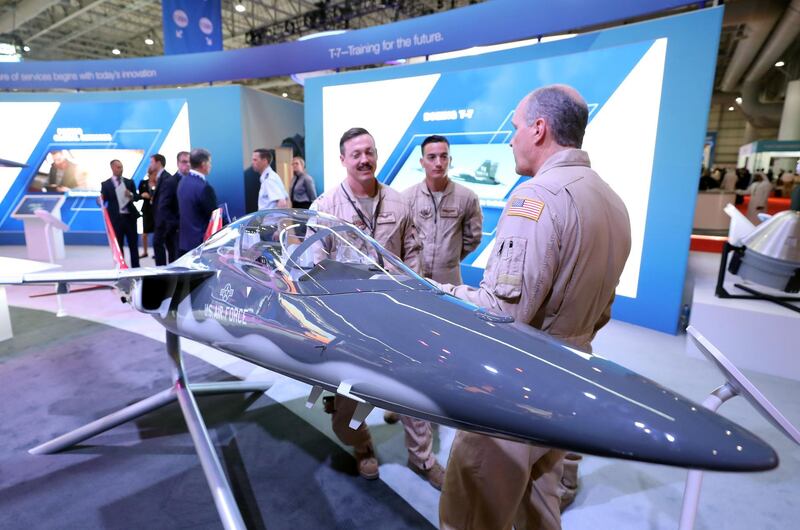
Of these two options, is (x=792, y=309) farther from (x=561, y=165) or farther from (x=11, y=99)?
(x=11, y=99)

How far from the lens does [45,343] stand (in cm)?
410

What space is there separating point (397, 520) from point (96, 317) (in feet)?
15.2

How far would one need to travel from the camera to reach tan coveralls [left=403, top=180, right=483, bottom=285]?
3164 mm

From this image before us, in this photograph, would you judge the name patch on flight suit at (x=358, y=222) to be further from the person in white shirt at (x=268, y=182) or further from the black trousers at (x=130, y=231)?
the black trousers at (x=130, y=231)

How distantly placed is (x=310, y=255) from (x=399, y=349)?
0.66 meters

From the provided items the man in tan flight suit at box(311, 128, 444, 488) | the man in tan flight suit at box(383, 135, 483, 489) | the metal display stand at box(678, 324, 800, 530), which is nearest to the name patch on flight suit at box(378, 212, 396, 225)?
the man in tan flight suit at box(311, 128, 444, 488)

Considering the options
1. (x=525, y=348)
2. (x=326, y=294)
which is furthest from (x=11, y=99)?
(x=525, y=348)

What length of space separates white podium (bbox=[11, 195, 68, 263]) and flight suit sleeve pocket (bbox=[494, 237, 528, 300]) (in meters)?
8.46

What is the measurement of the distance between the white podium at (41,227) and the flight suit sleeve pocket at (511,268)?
8.46 meters

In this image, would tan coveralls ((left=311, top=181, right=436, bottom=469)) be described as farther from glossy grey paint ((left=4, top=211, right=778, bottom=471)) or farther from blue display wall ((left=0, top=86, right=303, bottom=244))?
blue display wall ((left=0, top=86, right=303, bottom=244))

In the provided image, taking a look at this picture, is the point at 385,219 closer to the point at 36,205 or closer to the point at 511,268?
the point at 511,268

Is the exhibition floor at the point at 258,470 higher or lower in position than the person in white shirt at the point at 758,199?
lower

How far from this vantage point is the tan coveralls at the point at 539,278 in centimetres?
125

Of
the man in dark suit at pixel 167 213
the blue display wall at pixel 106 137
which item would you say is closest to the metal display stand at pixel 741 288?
the man in dark suit at pixel 167 213
